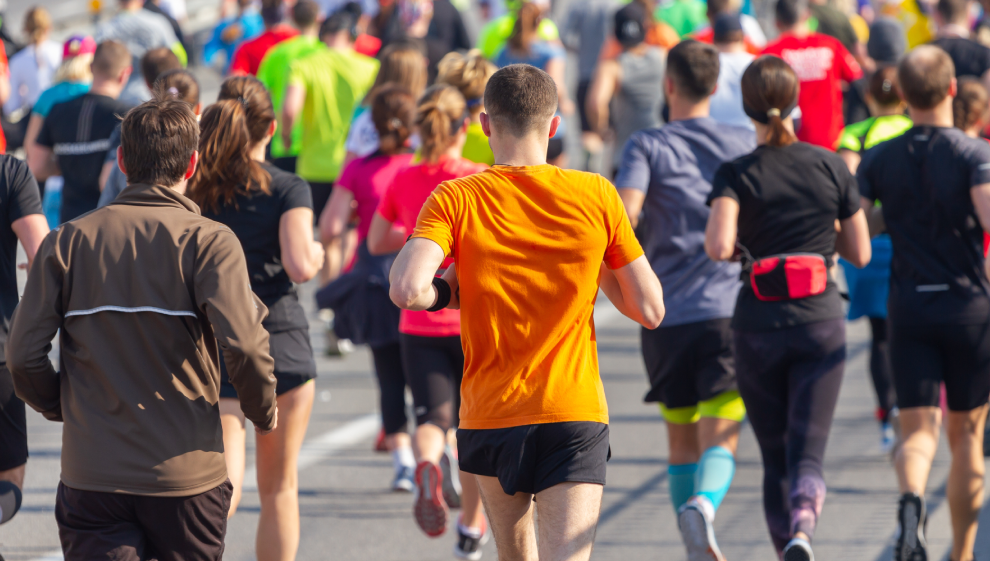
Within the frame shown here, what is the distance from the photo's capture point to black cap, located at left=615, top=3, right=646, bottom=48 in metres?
10.0

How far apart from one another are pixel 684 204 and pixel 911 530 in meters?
1.65

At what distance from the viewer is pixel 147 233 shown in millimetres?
3207

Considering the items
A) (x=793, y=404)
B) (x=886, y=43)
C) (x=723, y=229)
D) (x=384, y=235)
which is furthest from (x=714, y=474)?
(x=886, y=43)

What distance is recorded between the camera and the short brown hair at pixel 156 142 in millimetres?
3256

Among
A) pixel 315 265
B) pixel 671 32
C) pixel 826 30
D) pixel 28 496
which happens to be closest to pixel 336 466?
pixel 28 496

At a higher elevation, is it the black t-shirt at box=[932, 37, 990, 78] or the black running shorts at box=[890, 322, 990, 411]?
the black t-shirt at box=[932, 37, 990, 78]

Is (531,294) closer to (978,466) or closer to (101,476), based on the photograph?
(101,476)

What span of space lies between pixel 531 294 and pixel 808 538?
1877 mm

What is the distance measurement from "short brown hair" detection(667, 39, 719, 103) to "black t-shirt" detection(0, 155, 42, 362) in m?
2.63

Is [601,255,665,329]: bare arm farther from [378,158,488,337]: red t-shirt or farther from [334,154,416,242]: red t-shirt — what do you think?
[334,154,416,242]: red t-shirt

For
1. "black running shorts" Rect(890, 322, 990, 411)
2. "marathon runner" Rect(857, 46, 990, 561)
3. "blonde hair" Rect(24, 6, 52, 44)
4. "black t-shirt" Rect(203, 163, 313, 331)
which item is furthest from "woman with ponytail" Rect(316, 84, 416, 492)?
"blonde hair" Rect(24, 6, 52, 44)

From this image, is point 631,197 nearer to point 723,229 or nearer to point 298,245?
point 723,229

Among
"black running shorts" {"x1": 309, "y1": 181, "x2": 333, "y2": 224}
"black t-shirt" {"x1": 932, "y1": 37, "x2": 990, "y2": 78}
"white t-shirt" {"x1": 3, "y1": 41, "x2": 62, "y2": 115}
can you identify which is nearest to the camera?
"black t-shirt" {"x1": 932, "y1": 37, "x2": 990, "y2": 78}

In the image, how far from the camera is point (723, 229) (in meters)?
4.59
